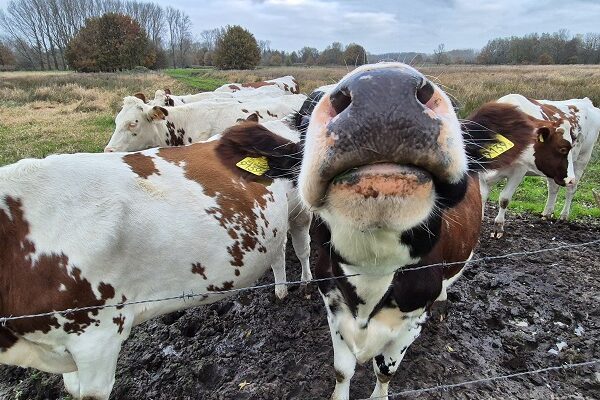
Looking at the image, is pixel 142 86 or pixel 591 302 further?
pixel 142 86

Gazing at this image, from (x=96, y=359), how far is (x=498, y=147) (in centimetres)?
262

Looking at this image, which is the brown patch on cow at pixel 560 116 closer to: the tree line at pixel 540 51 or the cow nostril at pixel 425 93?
the cow nostril at pixel 425 93

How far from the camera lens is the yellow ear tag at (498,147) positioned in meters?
2.04

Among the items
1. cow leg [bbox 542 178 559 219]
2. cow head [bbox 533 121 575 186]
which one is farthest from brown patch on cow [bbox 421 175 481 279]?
cow leg [bbox 542 178 559 219]

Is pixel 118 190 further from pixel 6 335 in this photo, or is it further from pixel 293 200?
pixel 293 200

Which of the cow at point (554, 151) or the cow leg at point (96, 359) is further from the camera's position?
the cow at point (554, 151)

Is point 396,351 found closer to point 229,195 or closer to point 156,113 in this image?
point 229,195

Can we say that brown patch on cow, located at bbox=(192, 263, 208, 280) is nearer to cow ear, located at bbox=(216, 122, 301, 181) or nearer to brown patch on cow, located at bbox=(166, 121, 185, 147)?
cow ear, located at bbox=(216, 122, 301, 181)

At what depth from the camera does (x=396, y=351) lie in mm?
2729

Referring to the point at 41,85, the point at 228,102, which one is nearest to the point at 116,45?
the point at 41,85

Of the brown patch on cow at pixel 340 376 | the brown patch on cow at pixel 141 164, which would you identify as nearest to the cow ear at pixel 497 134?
the brown patch on cow at pixel 340 376

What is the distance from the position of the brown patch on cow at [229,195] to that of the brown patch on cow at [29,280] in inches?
42.5

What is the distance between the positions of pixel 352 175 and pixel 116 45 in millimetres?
58515

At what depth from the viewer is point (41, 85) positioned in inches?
1265
